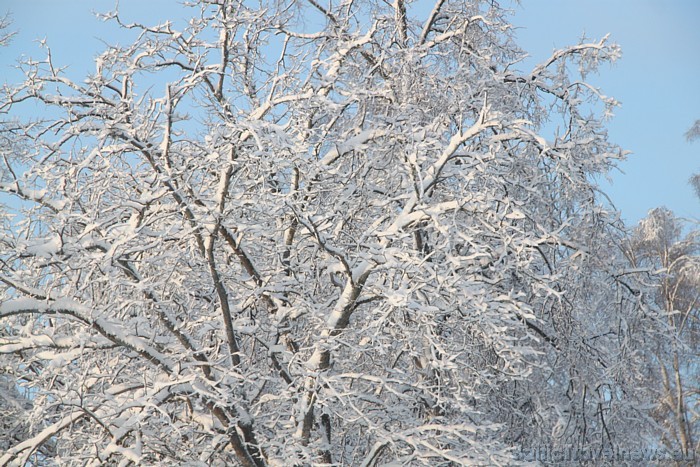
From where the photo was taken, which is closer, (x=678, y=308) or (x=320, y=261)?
(x=320, y=261)

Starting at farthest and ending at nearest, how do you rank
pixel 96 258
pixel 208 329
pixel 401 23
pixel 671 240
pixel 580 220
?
pixel 671 240 < pixel 401 23 < pixel 580 220 < pixel 208 329 < pixel 96 258

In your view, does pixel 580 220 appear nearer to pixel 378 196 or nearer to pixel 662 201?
pixel 378 196

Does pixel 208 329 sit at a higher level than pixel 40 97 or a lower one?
lower

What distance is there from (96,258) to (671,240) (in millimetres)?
16225

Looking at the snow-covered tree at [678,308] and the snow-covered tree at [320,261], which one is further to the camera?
the snow-covered tree at [678,308]

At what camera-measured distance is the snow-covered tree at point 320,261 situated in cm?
562

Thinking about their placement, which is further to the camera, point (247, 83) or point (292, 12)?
point (292, 12)

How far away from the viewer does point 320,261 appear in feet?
22.6

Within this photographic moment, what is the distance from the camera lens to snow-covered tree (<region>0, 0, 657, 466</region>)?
5.62m

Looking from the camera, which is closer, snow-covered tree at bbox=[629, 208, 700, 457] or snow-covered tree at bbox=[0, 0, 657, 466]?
snow-covered tree at bbox=[0, 0, 657, 466]

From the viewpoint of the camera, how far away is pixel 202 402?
6.15 metres

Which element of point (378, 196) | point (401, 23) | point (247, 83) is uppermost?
point (401, 23)

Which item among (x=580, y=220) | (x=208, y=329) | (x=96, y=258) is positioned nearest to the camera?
(x=96, y=258)

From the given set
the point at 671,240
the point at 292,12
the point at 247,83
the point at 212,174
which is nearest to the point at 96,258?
the point at 212,174
